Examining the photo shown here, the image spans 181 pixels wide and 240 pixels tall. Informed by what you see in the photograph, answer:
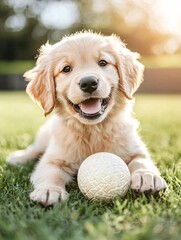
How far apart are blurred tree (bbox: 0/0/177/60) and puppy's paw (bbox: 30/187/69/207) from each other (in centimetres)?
3089

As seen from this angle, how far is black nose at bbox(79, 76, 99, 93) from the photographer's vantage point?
3395 millimetres

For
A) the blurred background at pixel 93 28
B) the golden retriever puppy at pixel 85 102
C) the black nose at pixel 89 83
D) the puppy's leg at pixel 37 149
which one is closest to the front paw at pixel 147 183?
the golden retriever puppy at pixel 85 102

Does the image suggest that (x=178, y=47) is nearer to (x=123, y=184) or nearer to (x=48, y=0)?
(x=48, y=0)

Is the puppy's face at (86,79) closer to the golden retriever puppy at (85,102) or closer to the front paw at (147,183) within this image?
the golden retriever puppy at (85,102)

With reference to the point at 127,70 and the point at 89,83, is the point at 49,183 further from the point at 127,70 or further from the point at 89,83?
the point at 127,70

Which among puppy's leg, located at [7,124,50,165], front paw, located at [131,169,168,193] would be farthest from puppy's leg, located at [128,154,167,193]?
puppy's leg, located at [7,124,50,165]

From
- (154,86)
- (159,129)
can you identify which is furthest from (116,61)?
(154,86)

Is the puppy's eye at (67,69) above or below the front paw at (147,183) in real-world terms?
above

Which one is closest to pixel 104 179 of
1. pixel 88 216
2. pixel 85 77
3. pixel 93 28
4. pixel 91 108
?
pixel 88 216

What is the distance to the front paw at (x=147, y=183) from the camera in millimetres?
3071

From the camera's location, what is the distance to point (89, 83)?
11.1ft

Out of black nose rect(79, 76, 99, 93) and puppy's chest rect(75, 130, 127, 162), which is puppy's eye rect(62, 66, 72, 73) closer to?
black nose rect(79, 76, 99, 93)

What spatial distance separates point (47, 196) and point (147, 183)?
28.3 inches

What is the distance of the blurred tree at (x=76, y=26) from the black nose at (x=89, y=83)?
30.4 meters
